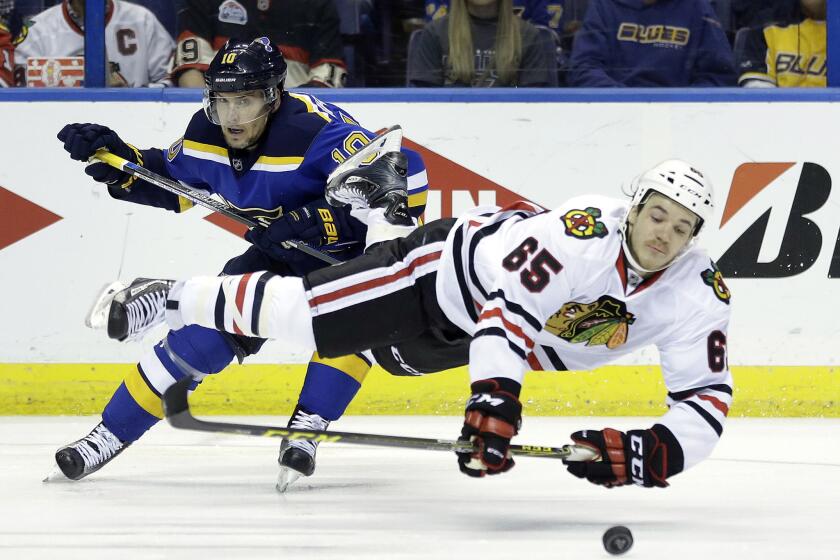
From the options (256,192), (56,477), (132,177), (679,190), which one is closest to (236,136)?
(256,192)

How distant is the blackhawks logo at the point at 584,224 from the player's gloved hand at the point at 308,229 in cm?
98

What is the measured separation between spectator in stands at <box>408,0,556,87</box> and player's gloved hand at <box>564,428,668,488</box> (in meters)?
2.20

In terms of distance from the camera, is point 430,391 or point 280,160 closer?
point 280,160

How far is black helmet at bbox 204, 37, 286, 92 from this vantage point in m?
3.59

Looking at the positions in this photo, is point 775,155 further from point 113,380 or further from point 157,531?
point 157,531

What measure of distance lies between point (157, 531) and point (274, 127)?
1.30 m

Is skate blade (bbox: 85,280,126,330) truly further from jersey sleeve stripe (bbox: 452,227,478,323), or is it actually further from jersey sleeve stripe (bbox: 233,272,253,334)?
jersey sleeve stripe (bbox: 452,227,478,323)

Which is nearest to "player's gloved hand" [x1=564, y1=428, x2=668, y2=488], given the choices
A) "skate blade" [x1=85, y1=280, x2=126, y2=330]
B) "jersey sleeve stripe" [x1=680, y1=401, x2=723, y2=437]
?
"jersey sleeve stripe" [x1=680, y1=401, x2=723, y2=437]

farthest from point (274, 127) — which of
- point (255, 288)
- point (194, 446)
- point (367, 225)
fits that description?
point (194, 446)

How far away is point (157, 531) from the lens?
2.84 metres

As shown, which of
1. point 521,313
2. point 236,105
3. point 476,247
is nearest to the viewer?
point 521,313

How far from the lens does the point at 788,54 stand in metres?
4.88

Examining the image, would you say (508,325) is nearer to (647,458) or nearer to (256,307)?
(647,458)

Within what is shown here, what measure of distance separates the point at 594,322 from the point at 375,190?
799 mm
